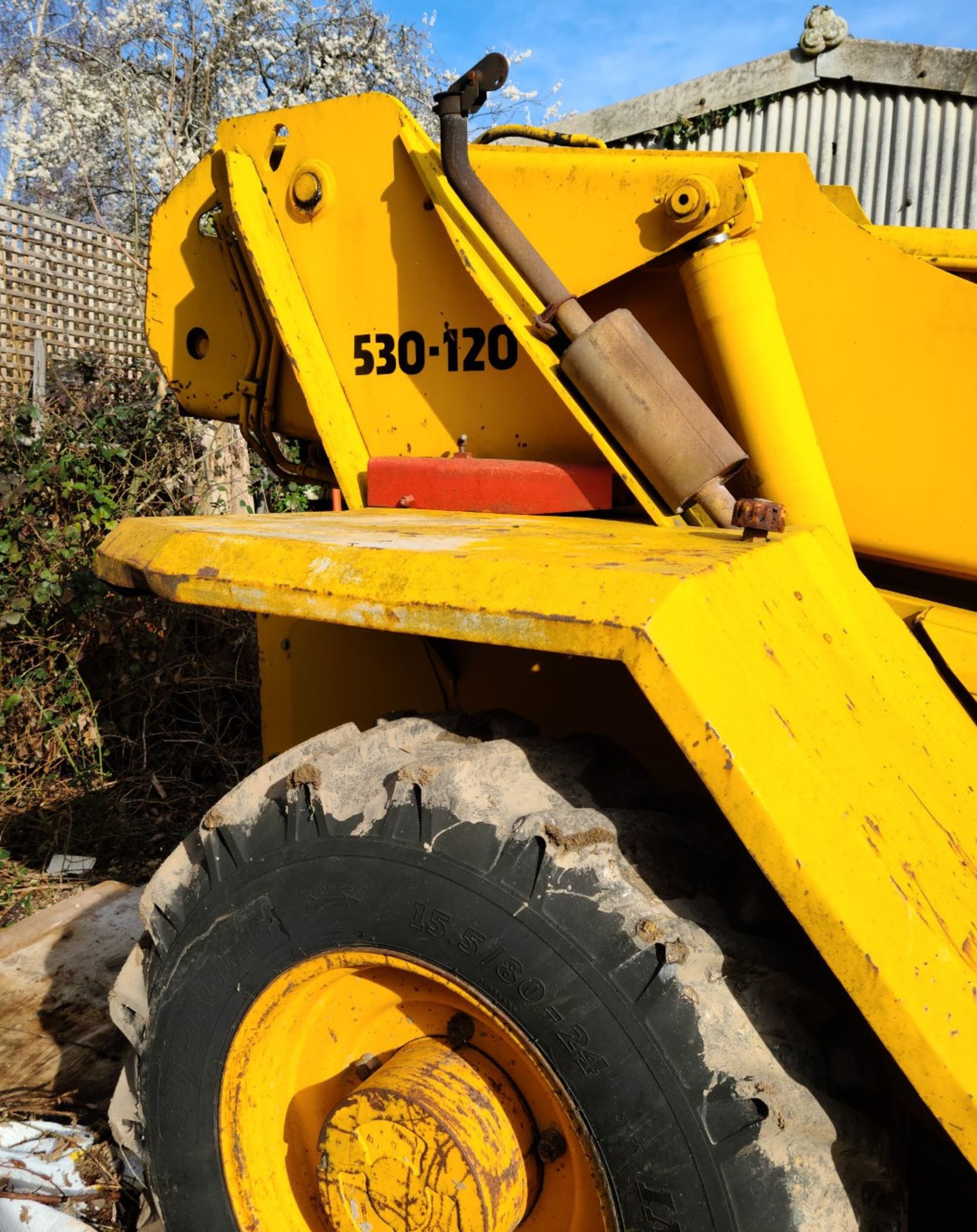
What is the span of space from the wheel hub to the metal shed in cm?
831

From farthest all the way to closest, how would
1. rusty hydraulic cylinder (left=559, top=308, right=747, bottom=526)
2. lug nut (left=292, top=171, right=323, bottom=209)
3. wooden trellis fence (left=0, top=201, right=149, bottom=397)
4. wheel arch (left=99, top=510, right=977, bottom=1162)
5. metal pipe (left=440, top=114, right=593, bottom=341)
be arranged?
wooden trellis fence (left=0, top=201, right=149, bottom=397) → lug nut (left=292, top=171, right=323, bottom=209) → metal pipe (left=440, top=114, right=593, bottom=341) → rusty hydraulic cylinder (left=559, top=308, right=747, bottom=526) → wheel arch (left=99, top=510, right=977, bottom=1162)

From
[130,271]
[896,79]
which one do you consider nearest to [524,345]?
[130,271]

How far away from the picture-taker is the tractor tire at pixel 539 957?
1.33 meters

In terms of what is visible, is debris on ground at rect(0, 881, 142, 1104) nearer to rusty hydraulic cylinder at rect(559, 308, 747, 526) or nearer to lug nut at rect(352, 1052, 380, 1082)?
Result: lug nut at rect(352, 1052, 380, 1082)

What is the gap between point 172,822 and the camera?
4070mm

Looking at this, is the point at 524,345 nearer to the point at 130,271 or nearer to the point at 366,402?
the point at 366,402

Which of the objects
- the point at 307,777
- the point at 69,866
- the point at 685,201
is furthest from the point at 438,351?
the point at 69,866

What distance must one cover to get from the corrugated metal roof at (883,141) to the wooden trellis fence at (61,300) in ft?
16.8

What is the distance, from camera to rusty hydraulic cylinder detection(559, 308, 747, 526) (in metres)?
1.97

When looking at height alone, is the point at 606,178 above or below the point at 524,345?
above

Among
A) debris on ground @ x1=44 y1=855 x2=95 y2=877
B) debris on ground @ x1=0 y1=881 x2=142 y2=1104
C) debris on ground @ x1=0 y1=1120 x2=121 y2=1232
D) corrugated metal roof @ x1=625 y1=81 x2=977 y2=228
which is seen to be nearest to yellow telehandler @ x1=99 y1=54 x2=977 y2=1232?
debris on ground @ x1=0 y1=1120 x2=121 y2=1232

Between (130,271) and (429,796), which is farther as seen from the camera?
(130,271)

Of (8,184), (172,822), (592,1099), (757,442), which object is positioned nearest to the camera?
(592,1099)

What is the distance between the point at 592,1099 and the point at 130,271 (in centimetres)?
765
